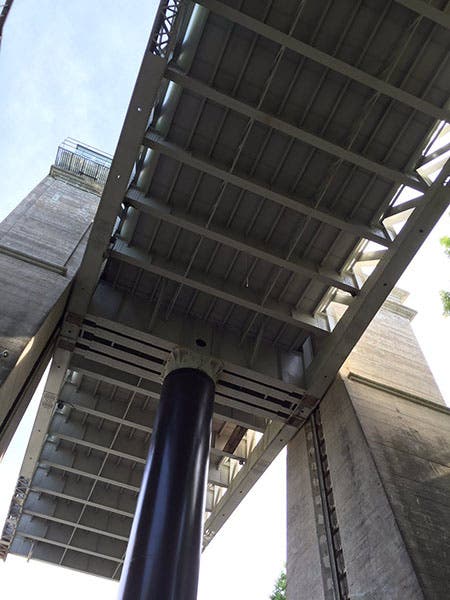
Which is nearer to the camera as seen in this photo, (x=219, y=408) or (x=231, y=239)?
(x=231, y=239)

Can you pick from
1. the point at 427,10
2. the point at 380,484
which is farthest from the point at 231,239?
the point at 380,484

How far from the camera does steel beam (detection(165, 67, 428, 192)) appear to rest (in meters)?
10.9

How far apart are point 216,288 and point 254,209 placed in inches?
99.9

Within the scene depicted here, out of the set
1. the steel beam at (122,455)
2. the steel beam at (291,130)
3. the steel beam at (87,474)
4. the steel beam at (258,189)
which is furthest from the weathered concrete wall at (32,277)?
the steel beam at (87,474)

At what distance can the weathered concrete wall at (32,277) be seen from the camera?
443 inches

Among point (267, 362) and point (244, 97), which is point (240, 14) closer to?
point (244, 97)

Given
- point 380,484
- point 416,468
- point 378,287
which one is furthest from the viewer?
point 378,287

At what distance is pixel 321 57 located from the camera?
10203 millimetres

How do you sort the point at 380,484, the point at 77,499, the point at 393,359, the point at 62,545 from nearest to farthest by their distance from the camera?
the point at 380,484, the point at 393,359, the point at 77,499, the point at 62,545

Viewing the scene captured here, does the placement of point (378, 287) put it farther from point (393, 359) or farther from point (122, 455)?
point (122, 455)

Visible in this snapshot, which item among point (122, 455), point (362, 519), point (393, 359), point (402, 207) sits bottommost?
point (362, 519)

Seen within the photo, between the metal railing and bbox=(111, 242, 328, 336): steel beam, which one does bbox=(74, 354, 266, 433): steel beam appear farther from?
the metal railing

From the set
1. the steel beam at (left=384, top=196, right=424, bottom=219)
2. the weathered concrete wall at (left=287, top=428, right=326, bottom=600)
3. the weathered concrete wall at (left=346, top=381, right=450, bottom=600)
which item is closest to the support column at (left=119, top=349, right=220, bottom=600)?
the weathered concrete wall at (left=287, top=428, right=326, bottom=600)

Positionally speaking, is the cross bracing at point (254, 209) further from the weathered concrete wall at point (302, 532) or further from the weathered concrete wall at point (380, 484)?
the weathered concrete wall at point (380, 484)
